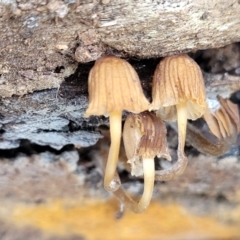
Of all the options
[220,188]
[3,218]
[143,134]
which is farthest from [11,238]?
[143,134]

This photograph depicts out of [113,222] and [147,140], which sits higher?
[147,140]

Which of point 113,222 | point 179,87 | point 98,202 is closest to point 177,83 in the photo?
point 179,87

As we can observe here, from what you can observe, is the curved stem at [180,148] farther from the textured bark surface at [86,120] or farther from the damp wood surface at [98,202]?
the damp wood surface at [98,202]

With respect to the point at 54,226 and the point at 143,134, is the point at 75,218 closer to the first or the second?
the point at 54,226

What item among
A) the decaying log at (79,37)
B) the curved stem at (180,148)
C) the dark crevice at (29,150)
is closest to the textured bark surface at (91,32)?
the decaying log at (79,37)

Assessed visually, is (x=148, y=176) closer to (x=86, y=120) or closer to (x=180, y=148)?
(x=180, y=148)

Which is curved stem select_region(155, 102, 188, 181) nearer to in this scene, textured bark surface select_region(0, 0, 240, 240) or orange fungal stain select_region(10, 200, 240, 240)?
textured bark surface select_region(0, 0, 240, 240)

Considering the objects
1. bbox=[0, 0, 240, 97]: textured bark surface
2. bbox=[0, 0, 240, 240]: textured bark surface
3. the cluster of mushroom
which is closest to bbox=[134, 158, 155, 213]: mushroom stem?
the cluster of mushroom
